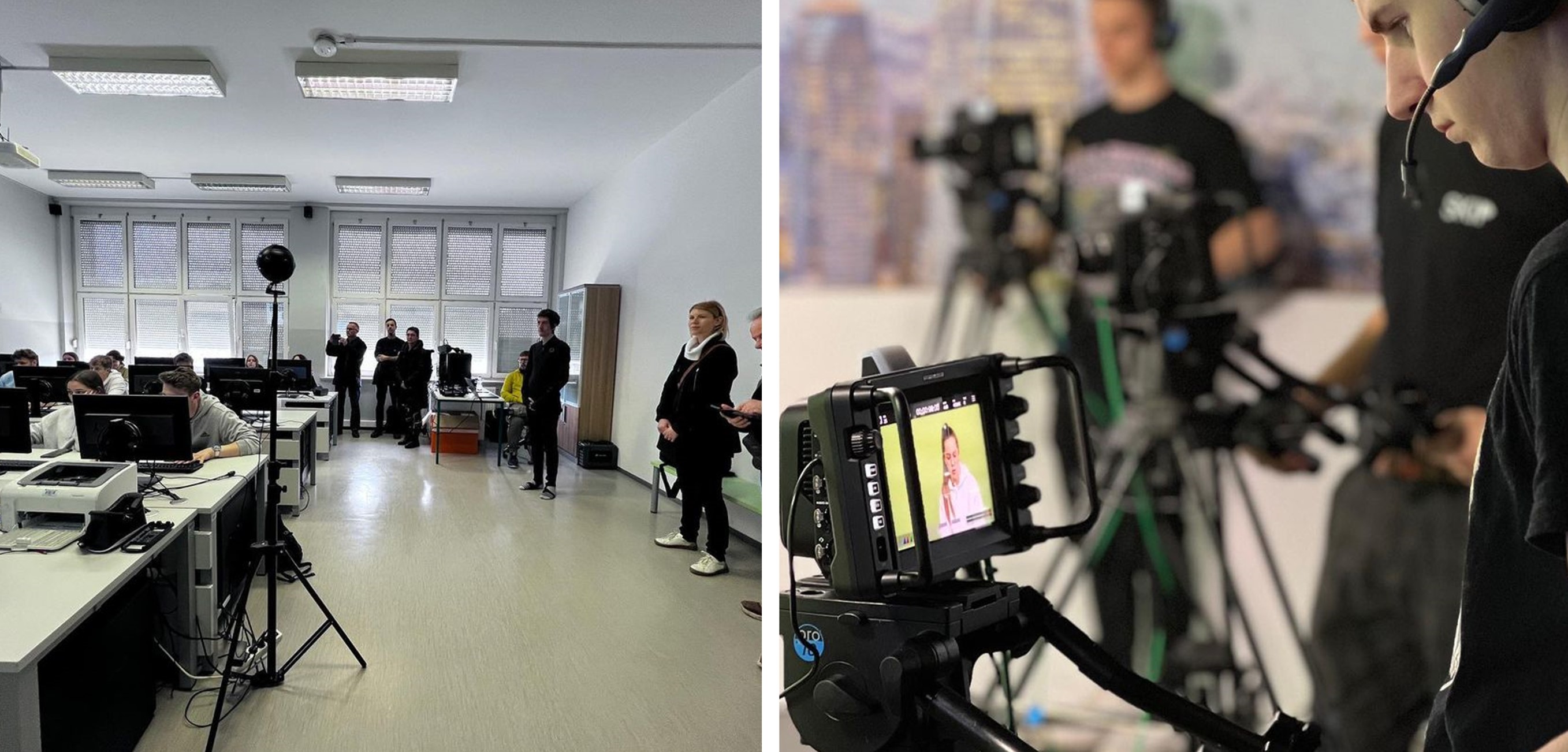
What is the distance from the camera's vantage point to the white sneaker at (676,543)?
5598mm

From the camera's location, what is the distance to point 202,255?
38.9 feet

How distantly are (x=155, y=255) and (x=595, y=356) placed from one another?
7.40 metres

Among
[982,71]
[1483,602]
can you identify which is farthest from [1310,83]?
[1483,602]

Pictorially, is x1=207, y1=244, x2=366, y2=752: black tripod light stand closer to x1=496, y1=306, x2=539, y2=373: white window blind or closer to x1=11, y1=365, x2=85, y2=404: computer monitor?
x1=11, y1=365, x2=85, y2=404: computer monitor

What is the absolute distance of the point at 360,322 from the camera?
12031 mm

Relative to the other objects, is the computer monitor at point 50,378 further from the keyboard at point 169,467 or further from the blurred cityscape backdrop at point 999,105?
the blurred cityscape backdrop at point 999,105

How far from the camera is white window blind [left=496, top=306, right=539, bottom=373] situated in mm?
12195

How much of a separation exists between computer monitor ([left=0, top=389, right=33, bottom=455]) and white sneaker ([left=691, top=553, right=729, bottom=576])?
3.08 m

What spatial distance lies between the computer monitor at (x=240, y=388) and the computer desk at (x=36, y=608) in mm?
1509

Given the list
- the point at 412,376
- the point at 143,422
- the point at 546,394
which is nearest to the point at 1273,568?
the point at 143,422

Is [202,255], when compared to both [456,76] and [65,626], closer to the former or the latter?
[456,76]

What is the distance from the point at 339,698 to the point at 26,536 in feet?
3.64

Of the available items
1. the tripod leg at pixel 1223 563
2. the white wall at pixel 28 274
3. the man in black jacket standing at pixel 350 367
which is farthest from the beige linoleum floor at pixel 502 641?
the white wall at pixel 28 274

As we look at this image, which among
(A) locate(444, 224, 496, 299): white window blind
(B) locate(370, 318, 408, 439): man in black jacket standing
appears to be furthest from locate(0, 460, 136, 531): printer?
(A) locate(444, 224, 496, 299): white window blind
